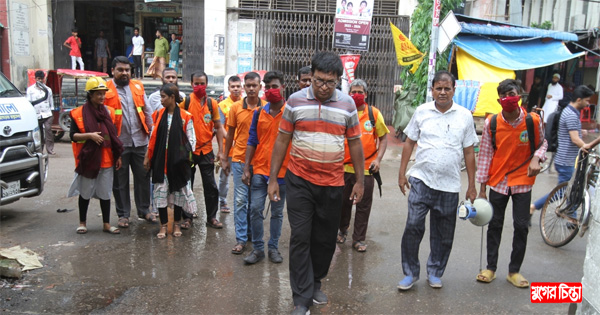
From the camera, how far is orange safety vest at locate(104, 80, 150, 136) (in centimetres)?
544

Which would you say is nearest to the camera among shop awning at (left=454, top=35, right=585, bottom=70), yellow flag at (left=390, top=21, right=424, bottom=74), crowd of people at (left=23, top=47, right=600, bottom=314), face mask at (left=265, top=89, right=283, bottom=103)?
crowd of people at (left=23, top=47, right=600, bottom=314)

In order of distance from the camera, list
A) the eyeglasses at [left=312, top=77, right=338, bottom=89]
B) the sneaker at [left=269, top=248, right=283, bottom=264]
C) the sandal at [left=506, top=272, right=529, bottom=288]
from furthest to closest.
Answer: the sneaker at [left=269, top=248, right=283, bottom=264] < the sandal at [left=506, top=272, right=529, bottom=288] < the eyeglasses at [left=312, top=77, right=338, bottom=89]

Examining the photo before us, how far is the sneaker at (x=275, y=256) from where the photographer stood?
181 inches

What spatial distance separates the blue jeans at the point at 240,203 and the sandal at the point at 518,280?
240cm

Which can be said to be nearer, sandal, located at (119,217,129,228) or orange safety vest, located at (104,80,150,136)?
orange safety vest, located at (104,80,150,136)

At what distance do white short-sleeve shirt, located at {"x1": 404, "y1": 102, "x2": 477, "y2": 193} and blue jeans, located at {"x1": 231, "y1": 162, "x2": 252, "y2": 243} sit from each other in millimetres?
1652

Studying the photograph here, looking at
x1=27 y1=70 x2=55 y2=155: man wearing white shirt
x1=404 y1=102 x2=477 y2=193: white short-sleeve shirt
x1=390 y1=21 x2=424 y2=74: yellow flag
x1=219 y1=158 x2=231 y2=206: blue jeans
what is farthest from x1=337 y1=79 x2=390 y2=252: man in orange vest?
x1=27 y1=70 x2=55 y2=155: man wearing white shirt

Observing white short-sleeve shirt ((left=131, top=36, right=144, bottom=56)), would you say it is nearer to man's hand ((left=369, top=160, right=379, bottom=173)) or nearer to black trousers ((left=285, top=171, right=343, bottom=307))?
man's hand ((left=369, top=160, right=379, bottom=173))

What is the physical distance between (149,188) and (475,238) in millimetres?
3717

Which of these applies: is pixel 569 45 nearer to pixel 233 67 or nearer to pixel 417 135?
pixel 233 67

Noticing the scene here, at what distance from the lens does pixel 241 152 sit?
4945 mm

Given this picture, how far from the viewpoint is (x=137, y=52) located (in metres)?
17.2

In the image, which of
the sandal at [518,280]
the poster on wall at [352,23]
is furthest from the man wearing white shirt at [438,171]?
the poster on wall at [352,23]

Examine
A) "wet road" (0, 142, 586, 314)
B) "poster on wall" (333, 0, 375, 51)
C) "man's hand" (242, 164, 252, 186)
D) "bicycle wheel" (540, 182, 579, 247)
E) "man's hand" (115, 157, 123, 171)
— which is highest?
"poster on wall" (333, 0, 375, 51)
